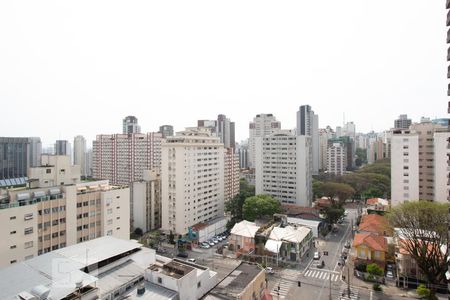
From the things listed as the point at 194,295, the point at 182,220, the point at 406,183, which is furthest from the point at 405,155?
the point at 194,295

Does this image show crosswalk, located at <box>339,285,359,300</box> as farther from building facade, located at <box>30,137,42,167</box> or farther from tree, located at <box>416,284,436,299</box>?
building facade, located at <box>30,137,42,167</box>

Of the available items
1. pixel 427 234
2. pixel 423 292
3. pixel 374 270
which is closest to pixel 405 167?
pixel 427 234

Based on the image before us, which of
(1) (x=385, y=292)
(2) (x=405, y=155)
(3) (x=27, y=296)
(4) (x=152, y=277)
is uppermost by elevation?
(2) (x=405, y=155)

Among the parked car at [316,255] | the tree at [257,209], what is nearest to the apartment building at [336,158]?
the tree at [257,209]

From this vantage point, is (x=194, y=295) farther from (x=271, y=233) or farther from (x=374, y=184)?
(x=374, y=184)

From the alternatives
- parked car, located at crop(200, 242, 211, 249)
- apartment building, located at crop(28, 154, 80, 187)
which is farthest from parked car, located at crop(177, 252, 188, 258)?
apartment building, located at crop(28, 154, 80, 187)

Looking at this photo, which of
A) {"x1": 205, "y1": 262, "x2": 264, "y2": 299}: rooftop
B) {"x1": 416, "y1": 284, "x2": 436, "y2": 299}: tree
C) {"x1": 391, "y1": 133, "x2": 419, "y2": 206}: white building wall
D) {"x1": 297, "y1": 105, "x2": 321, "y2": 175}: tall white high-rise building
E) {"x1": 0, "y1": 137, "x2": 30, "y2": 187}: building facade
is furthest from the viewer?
{"x1": 297, "y1": 105, "x2": 321, "y2": 175}: tall white high-rise building
